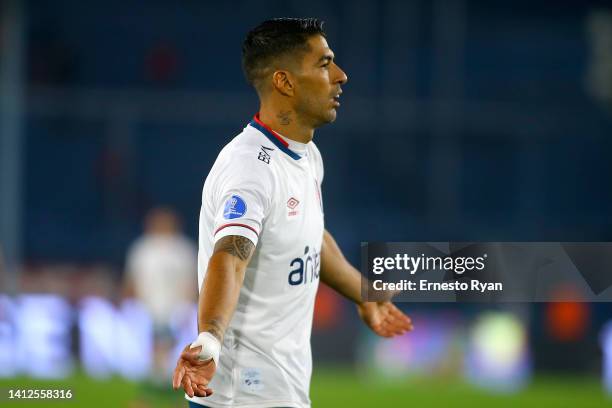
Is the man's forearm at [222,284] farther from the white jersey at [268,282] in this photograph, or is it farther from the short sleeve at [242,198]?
the white jersey at [268,282]

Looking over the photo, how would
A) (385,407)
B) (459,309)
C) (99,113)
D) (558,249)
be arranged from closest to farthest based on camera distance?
(558,249), (385,407), (459,309), (99,113)

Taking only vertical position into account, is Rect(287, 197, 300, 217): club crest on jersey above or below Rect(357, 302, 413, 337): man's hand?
above

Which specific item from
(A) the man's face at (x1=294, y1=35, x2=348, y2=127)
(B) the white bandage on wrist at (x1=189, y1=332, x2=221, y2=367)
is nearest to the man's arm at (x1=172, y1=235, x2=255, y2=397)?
A: (B) the white bandage on wrist at (x1=189, y1=332, x2=221, y2=367)

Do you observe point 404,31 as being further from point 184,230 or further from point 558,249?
point 558,249

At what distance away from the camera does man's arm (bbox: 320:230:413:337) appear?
468 centimetres

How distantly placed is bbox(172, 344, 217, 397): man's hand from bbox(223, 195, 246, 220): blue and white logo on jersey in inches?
21.8

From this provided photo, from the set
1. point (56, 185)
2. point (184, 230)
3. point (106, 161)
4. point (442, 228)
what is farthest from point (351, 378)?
point (56, 185)

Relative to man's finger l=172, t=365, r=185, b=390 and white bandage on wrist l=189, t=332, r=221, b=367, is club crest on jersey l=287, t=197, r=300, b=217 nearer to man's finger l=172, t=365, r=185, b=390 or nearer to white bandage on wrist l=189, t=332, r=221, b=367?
white bandage on wrist l=189, t=332, r=221, b=367

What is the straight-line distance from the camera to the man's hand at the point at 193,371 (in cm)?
333

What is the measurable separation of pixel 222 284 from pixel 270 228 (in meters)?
0.42

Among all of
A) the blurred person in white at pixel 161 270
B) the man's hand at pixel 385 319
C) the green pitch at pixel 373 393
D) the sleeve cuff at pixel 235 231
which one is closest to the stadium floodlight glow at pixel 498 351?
the green pitch at pixel 373 393

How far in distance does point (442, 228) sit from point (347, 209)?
7.95 feet

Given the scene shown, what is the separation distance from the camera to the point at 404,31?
843 inches

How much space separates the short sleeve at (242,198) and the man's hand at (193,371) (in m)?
0.52
